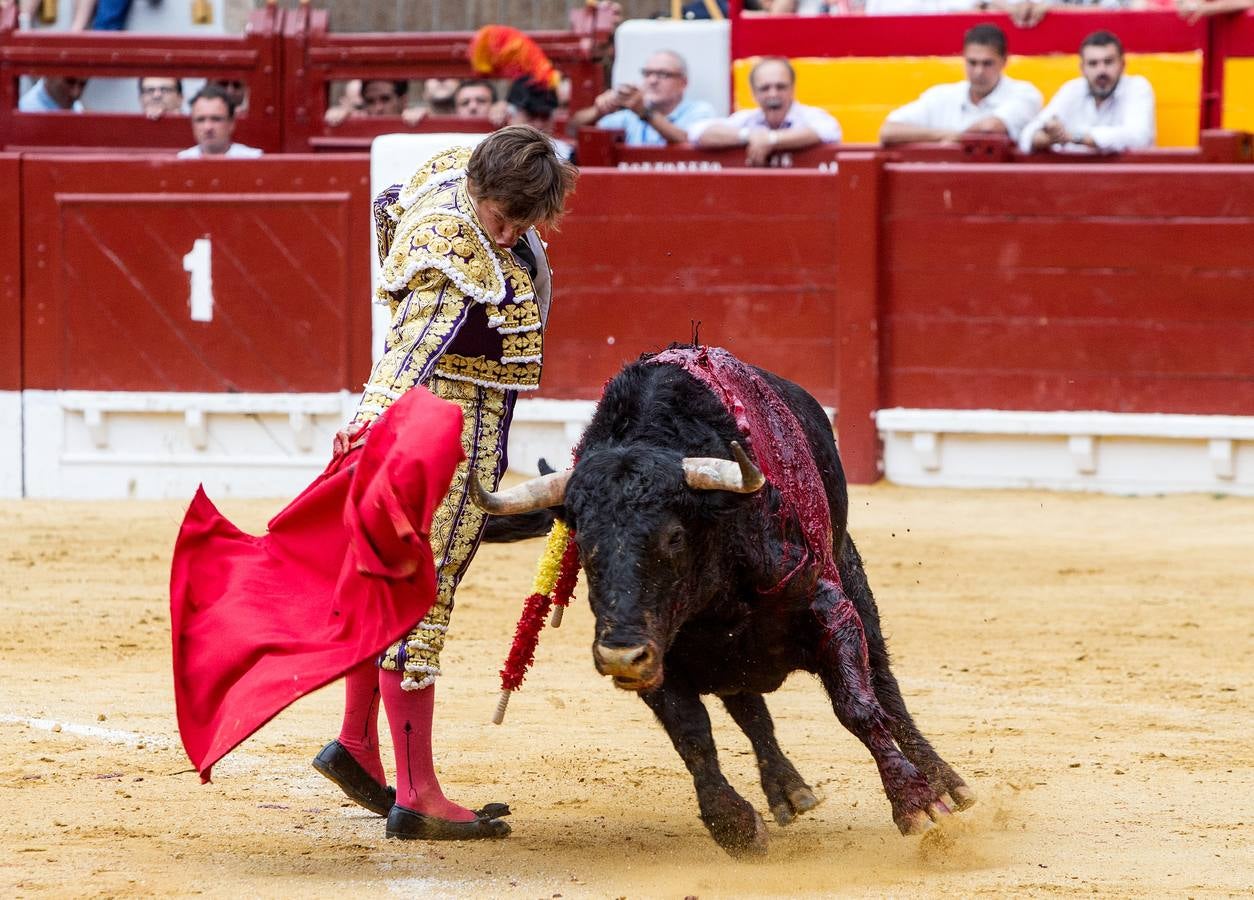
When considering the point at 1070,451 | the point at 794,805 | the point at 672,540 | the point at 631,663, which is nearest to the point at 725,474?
the point at 672,540

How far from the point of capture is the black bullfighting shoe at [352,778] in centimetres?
355

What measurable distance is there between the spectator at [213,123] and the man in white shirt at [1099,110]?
314 centimetres

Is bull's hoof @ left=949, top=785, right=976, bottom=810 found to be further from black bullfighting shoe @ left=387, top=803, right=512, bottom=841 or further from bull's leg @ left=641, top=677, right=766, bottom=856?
black bullfighting shoe @ left=387, top=803, right=512, bottom=841

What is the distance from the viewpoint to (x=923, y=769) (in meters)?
3.69

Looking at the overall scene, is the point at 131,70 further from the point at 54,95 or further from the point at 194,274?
the point at 194,274

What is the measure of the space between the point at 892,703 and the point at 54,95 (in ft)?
21.9

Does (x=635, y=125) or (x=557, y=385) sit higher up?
(x=635, y=125)

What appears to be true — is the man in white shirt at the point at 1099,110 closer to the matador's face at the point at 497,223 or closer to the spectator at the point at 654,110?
the spectator at the point at 654,110

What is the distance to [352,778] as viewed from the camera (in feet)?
11.7

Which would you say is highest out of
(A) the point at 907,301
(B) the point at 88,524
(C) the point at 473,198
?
(C) the point at 473,198

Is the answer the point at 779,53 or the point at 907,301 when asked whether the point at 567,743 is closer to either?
Answer: the point at 907,301

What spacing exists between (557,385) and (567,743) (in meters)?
3.82

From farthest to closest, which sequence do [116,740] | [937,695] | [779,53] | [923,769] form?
[779,53], [937,695], [116,740], [923,769]

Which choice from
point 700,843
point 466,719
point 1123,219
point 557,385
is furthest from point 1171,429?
point 700,843
